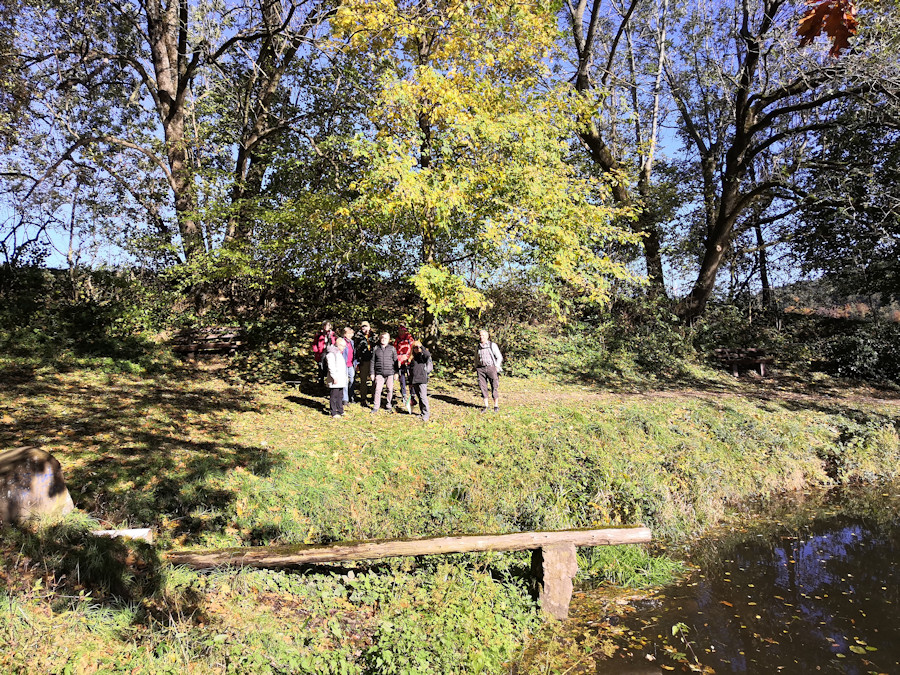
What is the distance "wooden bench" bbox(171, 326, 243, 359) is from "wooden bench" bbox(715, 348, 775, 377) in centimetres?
1523

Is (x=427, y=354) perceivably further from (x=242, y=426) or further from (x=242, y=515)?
(x=242, y=515)

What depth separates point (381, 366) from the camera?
32.3 ft

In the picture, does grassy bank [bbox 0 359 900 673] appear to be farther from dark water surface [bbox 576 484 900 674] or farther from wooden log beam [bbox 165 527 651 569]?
dark water surface [bbox 576 484 900 674]

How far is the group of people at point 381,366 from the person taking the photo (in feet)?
30.7

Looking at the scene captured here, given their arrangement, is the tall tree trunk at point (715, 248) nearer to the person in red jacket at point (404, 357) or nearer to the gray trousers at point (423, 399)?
the person in red jacket at point (404, 357)

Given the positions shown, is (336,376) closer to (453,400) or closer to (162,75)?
(453,400)

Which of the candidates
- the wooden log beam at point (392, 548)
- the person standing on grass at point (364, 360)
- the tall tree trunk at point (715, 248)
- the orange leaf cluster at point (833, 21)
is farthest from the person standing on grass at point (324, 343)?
the tall tree trunk at point (715, 248)

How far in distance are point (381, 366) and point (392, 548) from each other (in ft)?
16.6

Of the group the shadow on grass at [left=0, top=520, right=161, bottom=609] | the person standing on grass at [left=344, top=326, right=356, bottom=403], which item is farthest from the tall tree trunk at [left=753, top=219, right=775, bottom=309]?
the shadow on grass at [left=0, top=520, right=161, bottom=609]

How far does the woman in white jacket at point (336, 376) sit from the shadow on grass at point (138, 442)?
1.72m

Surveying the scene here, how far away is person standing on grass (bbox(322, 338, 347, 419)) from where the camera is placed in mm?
9172

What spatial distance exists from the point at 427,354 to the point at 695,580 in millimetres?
5746

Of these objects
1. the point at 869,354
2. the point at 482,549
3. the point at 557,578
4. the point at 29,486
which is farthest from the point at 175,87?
the point at 869,354

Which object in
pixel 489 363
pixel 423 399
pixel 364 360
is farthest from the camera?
pixel 364 360
